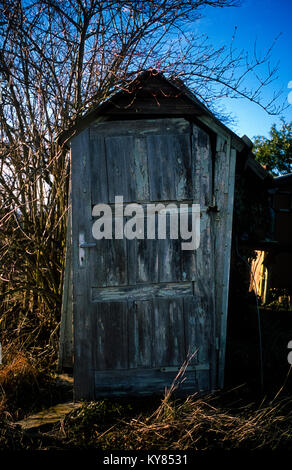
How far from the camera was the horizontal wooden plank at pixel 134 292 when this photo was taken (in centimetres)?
302

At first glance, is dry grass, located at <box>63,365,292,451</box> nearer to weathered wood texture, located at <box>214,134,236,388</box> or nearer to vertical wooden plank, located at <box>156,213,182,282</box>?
weathered wood texture, located at <box>214,134,236,388</box>

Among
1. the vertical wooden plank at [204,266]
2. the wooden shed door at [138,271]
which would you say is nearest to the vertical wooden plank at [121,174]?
the wooden shed door at [138,271]

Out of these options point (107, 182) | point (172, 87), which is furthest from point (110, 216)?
point (172, 87)

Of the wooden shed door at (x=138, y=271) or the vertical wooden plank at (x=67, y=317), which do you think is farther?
the vertical wooden plank at (x=67, y=317)

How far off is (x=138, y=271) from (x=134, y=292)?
22cm

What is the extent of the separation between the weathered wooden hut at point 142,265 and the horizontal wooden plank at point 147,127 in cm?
1

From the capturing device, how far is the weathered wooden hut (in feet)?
9.88

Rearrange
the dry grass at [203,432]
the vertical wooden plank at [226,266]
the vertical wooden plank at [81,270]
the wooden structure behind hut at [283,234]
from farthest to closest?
the wooden structure behind hut at [283,234]
the vertical wooden plank at [226,266]
the vertical wooden plank at [81,270]
the dry grass at [203,432]

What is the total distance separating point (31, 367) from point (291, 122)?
16.9 m

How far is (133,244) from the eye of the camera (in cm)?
303

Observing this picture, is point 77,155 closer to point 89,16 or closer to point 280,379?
point 89,16

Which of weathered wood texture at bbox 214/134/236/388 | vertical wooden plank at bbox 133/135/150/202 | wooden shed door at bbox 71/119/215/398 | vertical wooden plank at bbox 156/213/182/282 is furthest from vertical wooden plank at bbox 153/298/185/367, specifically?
vertical wooden plank at bbox 133/135/150/202

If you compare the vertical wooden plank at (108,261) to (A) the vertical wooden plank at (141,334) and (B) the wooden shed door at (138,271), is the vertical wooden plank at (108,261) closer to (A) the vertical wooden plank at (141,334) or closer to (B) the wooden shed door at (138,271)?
(B) the wooden shed door at (138,271)

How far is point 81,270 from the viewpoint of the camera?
301 cm
